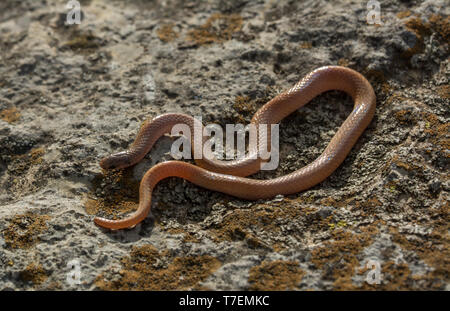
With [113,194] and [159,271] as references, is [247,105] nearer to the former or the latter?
[113,194]

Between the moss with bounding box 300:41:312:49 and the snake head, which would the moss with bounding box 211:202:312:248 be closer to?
the snake head

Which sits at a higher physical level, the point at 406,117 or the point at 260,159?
the point at 406,117

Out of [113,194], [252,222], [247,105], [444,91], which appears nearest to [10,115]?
[113,194]

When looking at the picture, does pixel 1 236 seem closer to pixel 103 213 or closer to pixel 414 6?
pixel 103 213
